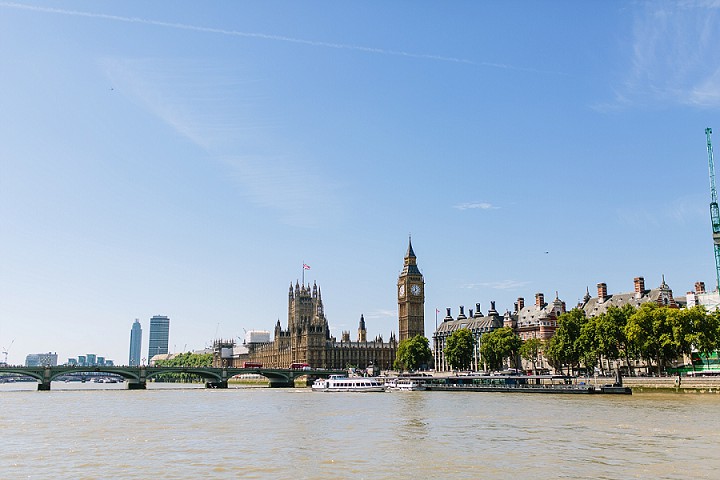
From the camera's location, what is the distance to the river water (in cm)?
3338

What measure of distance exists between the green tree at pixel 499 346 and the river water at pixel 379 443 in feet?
227

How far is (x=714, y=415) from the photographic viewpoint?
54.8m

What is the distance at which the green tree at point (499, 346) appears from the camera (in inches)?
5458

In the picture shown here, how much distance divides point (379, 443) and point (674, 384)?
56.5m

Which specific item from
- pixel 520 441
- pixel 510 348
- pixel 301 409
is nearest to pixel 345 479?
pixel 520 441

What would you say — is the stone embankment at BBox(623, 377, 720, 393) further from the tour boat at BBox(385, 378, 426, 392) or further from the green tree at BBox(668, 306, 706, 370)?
the tour boat at BBox(385, 378, 426, 392)

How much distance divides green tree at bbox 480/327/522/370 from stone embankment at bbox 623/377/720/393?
42.0 metres

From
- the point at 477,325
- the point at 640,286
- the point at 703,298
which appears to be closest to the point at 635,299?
the point at 640,286

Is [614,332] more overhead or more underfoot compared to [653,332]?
more overhead

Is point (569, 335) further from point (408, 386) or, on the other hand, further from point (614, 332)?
point (408, 386)

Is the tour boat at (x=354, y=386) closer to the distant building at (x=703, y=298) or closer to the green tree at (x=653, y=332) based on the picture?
the green tree at (x=653, y=332)

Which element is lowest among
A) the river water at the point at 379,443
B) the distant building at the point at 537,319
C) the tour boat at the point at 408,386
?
the river water at the point at 379,443

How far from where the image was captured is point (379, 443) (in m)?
43.6

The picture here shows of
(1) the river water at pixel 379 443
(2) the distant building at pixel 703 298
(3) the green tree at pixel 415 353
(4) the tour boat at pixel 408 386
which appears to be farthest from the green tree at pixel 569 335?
(3) the green tree at pixel 415 353
